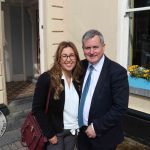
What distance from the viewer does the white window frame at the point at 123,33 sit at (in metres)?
4.67

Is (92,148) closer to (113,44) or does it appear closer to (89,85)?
(89,85)

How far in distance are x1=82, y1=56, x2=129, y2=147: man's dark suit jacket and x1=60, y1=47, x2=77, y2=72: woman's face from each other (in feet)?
0.96

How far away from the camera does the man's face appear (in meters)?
2.30

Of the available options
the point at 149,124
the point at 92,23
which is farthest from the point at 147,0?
the point at 149,124

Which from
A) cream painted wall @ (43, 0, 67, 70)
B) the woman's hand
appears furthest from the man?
cream painted wall @ (43, 0, 67, 70)

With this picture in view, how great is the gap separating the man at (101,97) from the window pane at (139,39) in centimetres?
233

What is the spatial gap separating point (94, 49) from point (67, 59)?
0.92 ft

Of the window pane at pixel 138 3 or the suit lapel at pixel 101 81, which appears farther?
the window pane at pixel 138 3

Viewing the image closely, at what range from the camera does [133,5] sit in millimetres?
4629

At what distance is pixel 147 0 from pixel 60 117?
273cm

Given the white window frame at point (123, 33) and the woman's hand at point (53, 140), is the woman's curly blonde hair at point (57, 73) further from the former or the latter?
the white window frame at point (123, 33)

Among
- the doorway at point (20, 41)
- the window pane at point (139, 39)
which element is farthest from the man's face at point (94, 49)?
the doorway at point (20, 41)

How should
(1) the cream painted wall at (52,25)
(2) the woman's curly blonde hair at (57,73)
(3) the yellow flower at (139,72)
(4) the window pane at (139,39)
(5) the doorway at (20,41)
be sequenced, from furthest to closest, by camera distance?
(5) the doorway at (20,41) → (1) the cream painted wall at (52,25) → (4) the window pane at (139,39) → (3) the yellow flower at (139,72) → (2) the woman's curly blonde hair at (57,73)

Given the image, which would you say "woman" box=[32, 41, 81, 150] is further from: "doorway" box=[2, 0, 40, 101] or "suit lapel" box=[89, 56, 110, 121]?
"doorway" box=[2, 0, 40, 101]
